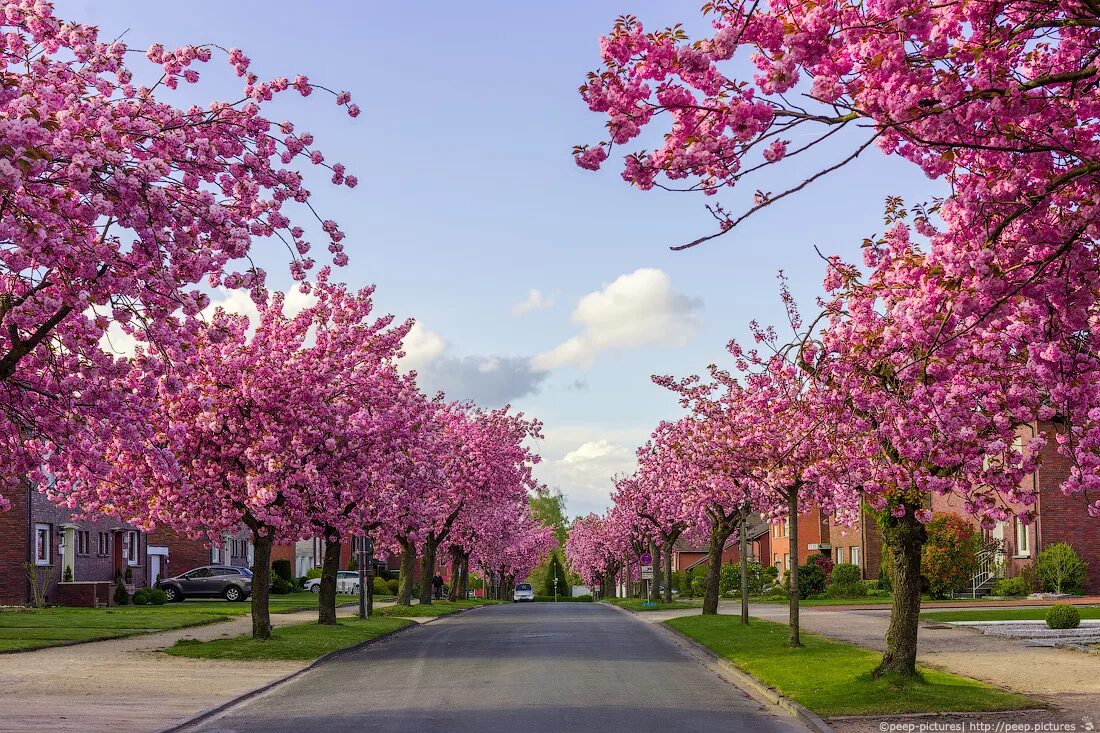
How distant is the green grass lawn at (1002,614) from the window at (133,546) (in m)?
36.9

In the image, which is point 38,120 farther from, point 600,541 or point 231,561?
point 600,541

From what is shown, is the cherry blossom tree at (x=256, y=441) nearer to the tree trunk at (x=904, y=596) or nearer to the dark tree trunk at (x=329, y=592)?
the dark tree trunk at (x=329, y=592)

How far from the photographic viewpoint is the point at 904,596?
16375mm

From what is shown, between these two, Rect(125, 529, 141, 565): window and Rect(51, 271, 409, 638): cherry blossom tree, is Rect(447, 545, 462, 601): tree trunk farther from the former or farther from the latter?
Rect(51, 271, 409, 638): cherry blossom tree

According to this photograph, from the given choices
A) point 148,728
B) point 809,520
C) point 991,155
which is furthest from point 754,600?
point 991,155

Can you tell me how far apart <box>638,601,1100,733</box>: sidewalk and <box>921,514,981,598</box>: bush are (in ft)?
49.8

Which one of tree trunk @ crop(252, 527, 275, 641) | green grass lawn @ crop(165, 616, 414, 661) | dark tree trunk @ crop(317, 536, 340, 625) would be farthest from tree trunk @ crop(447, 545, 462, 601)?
tree trunk @ crop(252, 527, 275, 641)

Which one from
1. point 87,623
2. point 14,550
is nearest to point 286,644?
point 87,623

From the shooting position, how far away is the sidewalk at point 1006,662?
15039mm

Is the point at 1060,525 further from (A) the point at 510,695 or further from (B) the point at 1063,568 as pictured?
(A) the point at 510,695

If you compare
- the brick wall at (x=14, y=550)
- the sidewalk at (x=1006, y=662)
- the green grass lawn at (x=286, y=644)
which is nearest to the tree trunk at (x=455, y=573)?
the brick wall at (x=14, y=550)

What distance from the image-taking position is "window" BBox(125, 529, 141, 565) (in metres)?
56.8

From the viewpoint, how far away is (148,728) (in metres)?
13.4

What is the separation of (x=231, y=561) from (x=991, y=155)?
7162 centimetres
